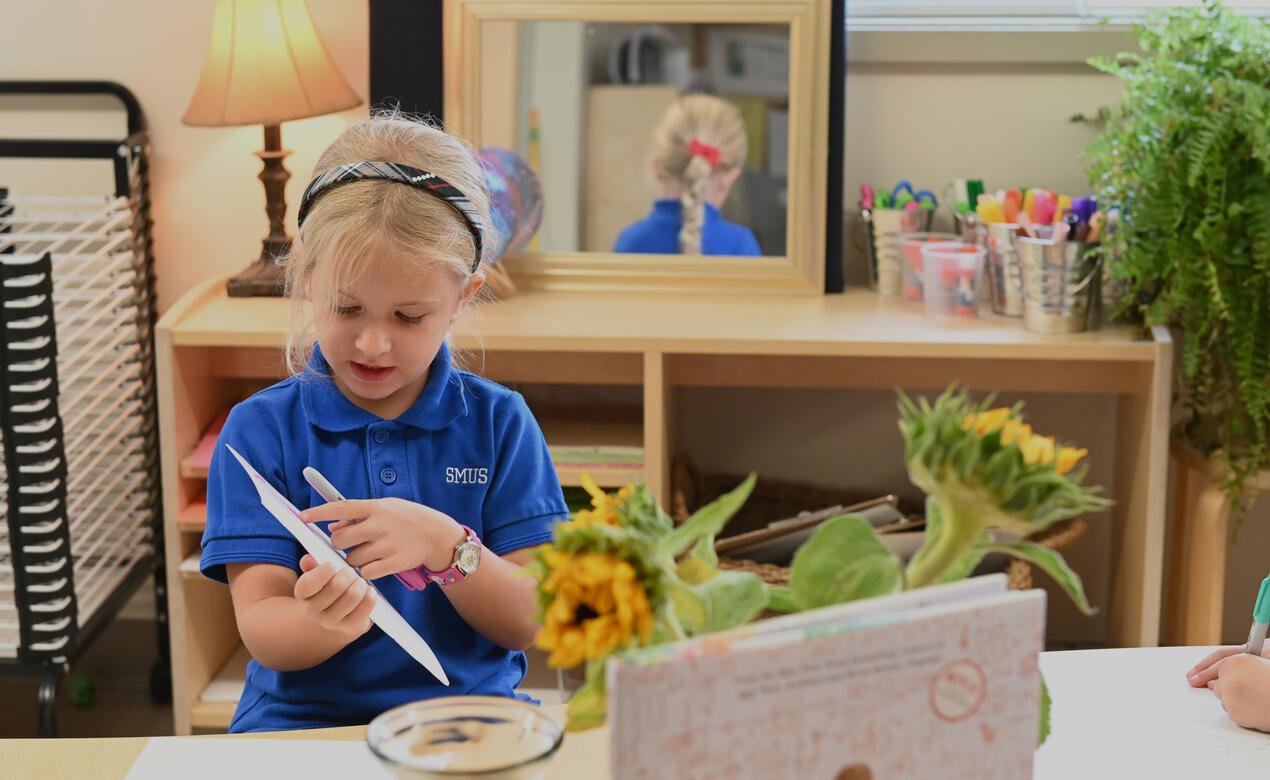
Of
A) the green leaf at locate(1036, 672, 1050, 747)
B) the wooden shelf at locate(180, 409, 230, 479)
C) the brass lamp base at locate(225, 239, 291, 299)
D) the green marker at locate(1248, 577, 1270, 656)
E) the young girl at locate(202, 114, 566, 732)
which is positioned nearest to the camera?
the green leaf at locate(1036, 672, 1050, 747)

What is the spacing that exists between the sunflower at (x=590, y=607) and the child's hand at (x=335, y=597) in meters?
0.45

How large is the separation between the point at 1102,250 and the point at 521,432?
1045mm

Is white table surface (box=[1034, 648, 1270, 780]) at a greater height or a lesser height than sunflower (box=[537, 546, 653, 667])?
lesser

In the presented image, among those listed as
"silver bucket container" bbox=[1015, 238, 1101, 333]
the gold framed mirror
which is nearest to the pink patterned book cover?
"silver bucket container" bbox=[1015, 238, 1101, 333]

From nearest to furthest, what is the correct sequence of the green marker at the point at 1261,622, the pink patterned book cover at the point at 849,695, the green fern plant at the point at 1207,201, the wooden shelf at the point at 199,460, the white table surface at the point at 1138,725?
the pink patterned book cover at the point at 849,695 < the white table surface at the point at 1138,725 < the green marker at the point at 1261,622 < the green fern plant at the point at 1207,201 < the wooden shelf at the point at 199,460

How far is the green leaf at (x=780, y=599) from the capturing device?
67 cm

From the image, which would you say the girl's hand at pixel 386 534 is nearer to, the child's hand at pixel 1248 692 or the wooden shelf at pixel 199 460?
the child's hand at pixel 1248 692

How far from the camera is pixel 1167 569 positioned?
7.57 ft

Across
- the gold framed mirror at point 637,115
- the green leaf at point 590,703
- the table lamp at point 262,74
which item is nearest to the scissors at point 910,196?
the gold framed mirror at point 637,115

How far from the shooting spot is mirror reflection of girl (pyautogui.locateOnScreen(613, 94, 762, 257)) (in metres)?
2.22

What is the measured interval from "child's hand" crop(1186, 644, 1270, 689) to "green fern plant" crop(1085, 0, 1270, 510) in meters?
0.93

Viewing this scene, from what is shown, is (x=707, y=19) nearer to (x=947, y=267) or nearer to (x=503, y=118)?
(x=503, y=118)

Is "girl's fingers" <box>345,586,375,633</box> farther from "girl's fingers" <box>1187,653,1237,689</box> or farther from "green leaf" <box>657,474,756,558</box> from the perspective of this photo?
"girl's fingers" <box>1187,653,1237,689</box>

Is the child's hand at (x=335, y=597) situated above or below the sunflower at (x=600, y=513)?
below
